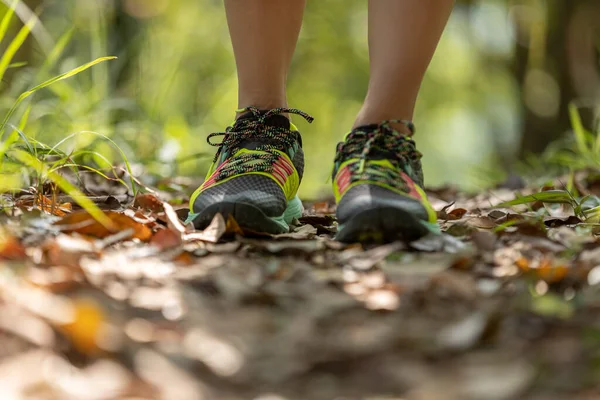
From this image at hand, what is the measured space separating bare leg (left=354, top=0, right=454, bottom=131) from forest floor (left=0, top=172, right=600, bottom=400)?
14.3 inches

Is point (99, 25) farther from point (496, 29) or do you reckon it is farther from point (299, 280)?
point (496, 29)

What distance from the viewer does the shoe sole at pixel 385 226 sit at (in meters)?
1.17

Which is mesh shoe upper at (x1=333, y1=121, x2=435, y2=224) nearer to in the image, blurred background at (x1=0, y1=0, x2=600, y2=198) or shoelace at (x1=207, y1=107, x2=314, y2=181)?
shoelace at (x1=207, y1=107, x2=314, y2=181)

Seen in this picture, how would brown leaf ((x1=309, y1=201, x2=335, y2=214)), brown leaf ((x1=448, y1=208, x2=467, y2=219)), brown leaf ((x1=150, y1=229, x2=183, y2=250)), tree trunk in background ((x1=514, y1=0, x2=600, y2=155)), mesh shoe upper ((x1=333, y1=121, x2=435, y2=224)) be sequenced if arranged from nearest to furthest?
brown leaf ((x1=150, y1=229, x2=183, y2=250)) < mesh shoe upper ((x1=333, y1=121, x2=435, y2=224)) < brown leaf ((x1=448, y1=208, x2=467, y2=219)) < brown leaf ((x1=309, y1=201, x2=335, y2=214)) < tree trunk in background ((x1=514, y1=0, x2=600, y2=155))

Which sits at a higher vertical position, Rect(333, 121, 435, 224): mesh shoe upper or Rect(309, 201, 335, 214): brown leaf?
Rect(309, 201, 335, 214): brown leaf

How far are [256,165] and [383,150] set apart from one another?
30 centimetres

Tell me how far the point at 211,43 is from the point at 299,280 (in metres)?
9.24

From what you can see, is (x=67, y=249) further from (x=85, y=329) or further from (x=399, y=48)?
(x=399, y=48)

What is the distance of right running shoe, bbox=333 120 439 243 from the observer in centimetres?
118

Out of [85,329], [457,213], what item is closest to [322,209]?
[457,213]

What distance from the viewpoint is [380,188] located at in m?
1.28

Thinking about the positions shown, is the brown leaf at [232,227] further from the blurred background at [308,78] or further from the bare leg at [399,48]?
the blurred background at [308,78]

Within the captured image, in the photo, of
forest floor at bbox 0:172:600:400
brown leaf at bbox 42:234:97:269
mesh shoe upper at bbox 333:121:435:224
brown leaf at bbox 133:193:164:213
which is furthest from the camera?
brown leaf at bbox 133:193:164:213

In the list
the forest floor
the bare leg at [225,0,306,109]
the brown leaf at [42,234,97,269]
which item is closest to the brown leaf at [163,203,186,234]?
the forest floor
